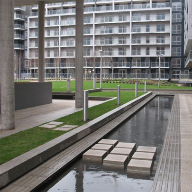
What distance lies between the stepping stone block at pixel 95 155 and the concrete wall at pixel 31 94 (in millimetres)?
7848

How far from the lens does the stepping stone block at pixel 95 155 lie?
6504 mm

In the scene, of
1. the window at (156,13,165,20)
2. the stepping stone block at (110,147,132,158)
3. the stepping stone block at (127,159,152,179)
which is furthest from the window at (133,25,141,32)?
the stepping stone block at (127,159,152,179)

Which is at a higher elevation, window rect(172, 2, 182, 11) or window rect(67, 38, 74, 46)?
window rect(172, 2, 182, 11)

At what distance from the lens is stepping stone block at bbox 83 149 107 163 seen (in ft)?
21.3

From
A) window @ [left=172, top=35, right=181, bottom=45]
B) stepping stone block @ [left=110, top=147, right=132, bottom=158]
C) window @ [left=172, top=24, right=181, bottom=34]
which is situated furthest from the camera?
window @ [left=172, top=24, right=181, bottom=34]

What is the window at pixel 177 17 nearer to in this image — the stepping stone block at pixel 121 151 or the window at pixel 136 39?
the window at pixel 136 39

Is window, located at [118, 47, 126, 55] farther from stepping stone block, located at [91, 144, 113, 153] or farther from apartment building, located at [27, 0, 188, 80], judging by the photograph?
stepping stone block, located at [91, 144, 113, 153]

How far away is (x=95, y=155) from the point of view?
21.6ft

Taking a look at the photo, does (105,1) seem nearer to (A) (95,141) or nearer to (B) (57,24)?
(B) (57,24)

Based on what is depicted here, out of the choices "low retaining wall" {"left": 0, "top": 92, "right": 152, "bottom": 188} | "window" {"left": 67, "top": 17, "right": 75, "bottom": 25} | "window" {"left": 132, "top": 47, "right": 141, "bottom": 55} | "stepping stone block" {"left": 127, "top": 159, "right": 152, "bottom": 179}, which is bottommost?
"stepping stone block" {"left": 127, "top": 159, "right": 152, "bottom": 179}

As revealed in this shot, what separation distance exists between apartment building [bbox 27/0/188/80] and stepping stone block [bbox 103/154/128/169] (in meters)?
56.9

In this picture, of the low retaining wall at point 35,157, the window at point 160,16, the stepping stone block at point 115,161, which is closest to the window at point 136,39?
the window at point 160,16

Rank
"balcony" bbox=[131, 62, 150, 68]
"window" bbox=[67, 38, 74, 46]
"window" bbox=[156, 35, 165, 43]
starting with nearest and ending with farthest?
"balcony" bbox=[131, 62, 150, 68]
"window" bbox=[156, 35, 165, 43]
"window" bbox=[67, 38, 74, 46]

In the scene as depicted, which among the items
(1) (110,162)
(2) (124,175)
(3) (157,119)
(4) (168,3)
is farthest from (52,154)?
(4) (168,3)
